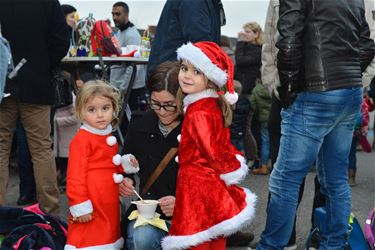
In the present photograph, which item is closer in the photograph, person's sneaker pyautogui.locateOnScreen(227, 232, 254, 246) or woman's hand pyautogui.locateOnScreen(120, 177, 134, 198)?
woman's hand pyautogui.locateOnScreen(120, 177, 134, 198)

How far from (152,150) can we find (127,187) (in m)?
0.24

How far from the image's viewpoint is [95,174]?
2.75 metres

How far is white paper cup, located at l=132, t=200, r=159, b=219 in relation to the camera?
2592 mm

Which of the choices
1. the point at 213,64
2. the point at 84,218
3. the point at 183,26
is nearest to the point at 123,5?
the point at 183,26

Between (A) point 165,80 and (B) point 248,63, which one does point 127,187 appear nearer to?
(A) point 165,80

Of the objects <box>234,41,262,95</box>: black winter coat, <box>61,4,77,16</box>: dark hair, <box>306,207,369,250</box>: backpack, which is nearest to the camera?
<box>306,207,369,250</box>: backpack

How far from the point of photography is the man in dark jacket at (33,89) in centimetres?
398

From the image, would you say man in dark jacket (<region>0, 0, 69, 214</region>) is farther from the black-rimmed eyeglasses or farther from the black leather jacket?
the black leather jacket

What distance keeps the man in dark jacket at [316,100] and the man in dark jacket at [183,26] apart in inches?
25.3

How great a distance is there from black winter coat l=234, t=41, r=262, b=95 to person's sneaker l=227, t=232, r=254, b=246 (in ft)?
11.8

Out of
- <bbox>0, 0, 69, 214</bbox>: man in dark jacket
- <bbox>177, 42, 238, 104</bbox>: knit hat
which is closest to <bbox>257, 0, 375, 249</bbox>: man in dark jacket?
<bbox>177, 42, 238, 104</bbox>: knit hat

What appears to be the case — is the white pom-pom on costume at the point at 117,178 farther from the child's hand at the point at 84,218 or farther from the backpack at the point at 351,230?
the backpack at the point at 351,230

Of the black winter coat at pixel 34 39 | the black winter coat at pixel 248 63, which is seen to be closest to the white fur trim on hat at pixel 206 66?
the black winter coat at pixel 34 39

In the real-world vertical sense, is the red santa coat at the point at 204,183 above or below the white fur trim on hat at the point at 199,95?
below
